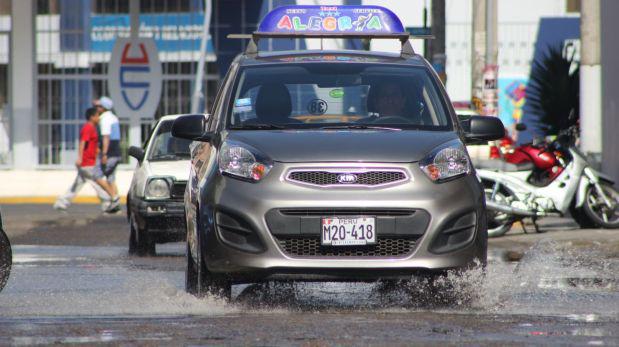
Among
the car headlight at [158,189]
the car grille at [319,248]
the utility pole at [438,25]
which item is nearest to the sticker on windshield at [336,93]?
the car grille at [319,248]

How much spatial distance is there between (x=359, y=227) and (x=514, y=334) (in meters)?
1.53

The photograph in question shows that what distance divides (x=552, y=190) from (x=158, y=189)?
16.7 feet

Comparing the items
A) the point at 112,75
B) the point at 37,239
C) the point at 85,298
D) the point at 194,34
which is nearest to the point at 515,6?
the point at 194,34

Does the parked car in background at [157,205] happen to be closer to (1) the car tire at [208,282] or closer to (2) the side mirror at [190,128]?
(2) the side mirror at [190,128]

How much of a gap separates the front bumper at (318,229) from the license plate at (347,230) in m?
0.05

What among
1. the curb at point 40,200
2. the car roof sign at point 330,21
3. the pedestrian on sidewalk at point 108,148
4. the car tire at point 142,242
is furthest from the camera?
the curb at point 40,200

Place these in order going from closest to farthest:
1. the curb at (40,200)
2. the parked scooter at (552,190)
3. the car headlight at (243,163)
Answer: the car headlight at (243,163), the parked scooter at (552,190), the curb at (40,200)

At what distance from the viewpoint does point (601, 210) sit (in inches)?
727

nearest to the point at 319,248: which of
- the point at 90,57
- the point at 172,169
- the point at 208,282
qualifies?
the point at 208,282

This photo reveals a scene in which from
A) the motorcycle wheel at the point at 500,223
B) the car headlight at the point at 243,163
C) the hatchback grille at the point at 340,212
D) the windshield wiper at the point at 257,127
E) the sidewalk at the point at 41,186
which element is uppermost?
the windshield wiper at the point at 257,127

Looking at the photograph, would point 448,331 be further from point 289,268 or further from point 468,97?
point 468,97

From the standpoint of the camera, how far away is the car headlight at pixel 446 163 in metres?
9.35

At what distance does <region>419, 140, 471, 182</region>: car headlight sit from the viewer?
9.35 m

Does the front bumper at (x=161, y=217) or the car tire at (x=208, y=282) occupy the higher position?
the car tire at (x=208, y=282)
